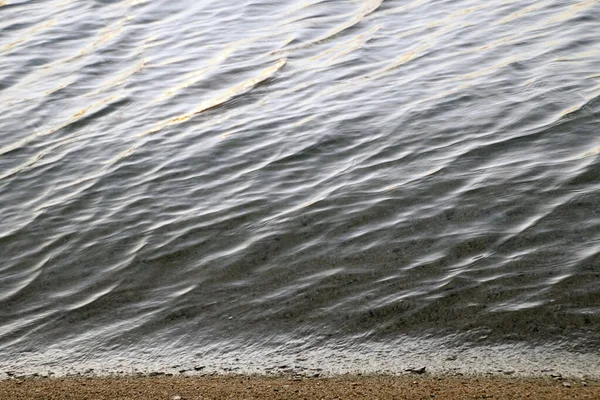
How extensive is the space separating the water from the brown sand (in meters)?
0.25

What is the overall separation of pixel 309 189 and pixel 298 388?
9.16ft

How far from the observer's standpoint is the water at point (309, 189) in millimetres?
5461

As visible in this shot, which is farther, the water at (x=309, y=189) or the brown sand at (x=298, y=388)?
the water at (x=309, y=189)

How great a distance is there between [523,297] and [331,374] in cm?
129

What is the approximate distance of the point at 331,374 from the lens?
193 inches

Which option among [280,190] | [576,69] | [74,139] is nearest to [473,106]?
[576,69]

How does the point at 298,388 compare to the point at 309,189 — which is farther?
the point at 309,189

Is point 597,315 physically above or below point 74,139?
below

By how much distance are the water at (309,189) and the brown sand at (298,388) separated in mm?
247

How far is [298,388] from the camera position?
4.71 meters

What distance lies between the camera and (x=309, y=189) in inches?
288

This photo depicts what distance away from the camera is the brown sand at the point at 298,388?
4.45m

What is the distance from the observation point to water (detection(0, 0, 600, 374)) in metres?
5.46

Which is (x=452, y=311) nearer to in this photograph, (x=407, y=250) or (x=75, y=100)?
(x=407, y=250)
